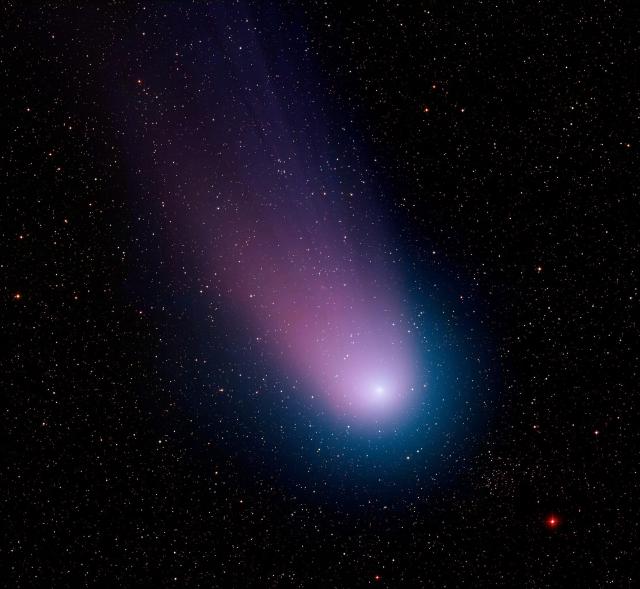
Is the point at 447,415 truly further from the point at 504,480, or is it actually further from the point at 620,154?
the point at 620,154

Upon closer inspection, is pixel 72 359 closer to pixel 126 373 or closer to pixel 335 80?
pixel 126 373

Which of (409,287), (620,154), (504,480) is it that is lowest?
(504,480)

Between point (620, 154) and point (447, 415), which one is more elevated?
point (620, 154)

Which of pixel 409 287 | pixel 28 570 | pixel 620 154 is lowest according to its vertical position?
pixel 28 570

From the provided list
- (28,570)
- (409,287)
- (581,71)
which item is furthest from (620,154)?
(28,570)

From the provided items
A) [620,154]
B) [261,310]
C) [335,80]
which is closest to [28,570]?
[261,310]

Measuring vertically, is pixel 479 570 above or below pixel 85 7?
below

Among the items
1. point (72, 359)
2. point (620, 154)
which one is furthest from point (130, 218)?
point (620, 154)
